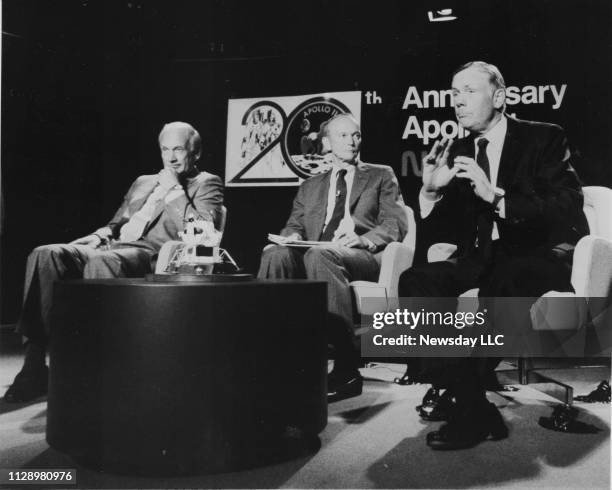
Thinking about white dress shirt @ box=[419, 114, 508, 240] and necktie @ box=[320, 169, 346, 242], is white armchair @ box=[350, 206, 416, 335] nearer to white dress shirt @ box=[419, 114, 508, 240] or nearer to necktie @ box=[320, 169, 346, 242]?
necktie @ box=[320, 169, 346, 242]

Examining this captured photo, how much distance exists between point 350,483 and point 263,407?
0.33m

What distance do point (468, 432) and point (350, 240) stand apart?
114 centimetres

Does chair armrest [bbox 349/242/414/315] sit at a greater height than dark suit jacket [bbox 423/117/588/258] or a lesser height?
lesser

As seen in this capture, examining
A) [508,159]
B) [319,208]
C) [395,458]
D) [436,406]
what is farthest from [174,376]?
[508,159]

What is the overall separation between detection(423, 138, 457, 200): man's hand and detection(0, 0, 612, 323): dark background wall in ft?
0.23

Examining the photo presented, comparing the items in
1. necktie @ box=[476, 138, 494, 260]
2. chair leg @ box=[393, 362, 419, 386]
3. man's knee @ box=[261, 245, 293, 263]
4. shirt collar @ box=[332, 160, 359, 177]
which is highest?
shirt collar @ box=[332, 160, 359, 177]

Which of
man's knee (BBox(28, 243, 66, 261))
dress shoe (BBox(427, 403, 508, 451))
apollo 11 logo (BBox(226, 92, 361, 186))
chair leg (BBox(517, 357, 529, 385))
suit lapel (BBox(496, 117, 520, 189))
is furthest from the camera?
apollo 11 logo (BBox(226, 92, 361, 186))

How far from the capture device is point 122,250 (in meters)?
2.84

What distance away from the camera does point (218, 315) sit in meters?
1.54

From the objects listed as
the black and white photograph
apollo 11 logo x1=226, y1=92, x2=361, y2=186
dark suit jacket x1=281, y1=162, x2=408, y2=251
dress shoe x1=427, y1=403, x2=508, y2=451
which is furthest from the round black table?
apollo 11 logo x1=226, y1=92, x2=361, y2=186

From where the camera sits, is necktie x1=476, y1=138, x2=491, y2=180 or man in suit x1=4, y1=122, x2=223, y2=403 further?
man in suit x1=4, y1=122, x2=223, y2=403

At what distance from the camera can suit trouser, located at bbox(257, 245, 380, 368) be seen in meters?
2.57

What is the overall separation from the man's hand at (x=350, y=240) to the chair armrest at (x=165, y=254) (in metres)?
0.83

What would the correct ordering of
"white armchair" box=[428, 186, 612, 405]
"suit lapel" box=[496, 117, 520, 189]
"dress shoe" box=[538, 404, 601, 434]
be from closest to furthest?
"dress shoe" box=[538, 404, 601, 434], "white armchair" box=[428, 186, 612, 405], "suit lapel" box=[496, 117, 520, 189]
